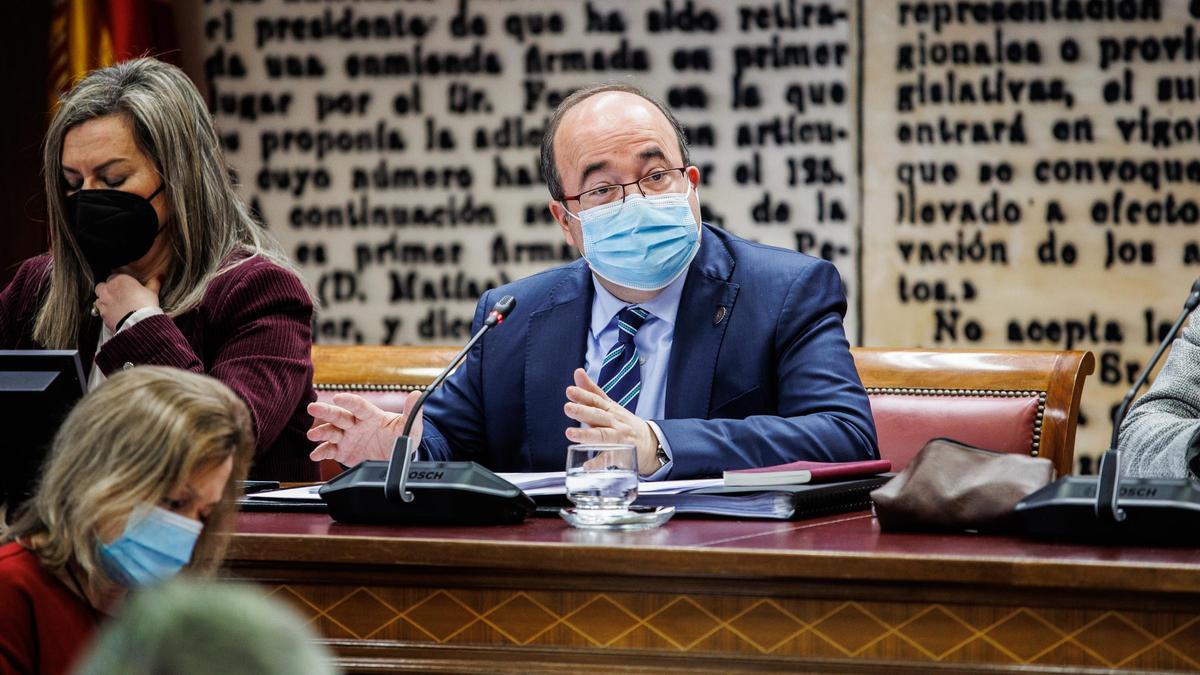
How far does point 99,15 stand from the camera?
4246mm

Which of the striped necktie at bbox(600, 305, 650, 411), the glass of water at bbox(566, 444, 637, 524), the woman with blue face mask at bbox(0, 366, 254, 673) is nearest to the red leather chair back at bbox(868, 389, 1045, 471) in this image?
the striped necktie at bbox(600, 305, 650, 411)

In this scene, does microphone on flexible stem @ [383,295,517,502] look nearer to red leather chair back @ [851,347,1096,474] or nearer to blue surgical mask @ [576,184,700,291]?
blue surgical mask @ [576,184,700,291]

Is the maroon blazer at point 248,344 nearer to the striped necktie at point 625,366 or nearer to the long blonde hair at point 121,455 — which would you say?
the striped necktie at point 625,366

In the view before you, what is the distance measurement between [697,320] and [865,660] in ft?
3.79

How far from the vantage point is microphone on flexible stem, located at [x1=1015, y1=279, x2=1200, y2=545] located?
155 cm

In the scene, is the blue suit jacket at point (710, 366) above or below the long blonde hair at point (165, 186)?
below

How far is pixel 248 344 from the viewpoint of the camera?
246 centimetres

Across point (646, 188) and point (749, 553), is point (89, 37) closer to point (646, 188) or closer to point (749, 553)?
point (646, 188)

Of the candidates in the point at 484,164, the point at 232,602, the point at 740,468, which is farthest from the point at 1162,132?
the point at 232,602

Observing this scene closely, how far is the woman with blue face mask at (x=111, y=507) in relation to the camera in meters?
1.27

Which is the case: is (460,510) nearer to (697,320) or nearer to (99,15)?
(697,320)

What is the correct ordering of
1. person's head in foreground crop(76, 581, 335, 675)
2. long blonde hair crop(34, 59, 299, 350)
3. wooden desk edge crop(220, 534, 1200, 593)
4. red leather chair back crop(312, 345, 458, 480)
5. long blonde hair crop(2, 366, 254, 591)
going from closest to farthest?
person's head in foreground crop(76, 581, 335, 675), long blonde hair crop(2, 366, 254, 591), wooden desk edge crop(220, 534, 1200, 593), long blonde hair crop(34, 59, 299, 350), red leather chair back crop(312, 345, 458, 480)

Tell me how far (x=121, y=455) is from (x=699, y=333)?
4.69 feet

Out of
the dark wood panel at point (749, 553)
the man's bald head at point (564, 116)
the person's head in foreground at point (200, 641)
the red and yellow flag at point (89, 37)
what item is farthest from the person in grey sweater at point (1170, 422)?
the red and yellow flag at point (89, 37)
